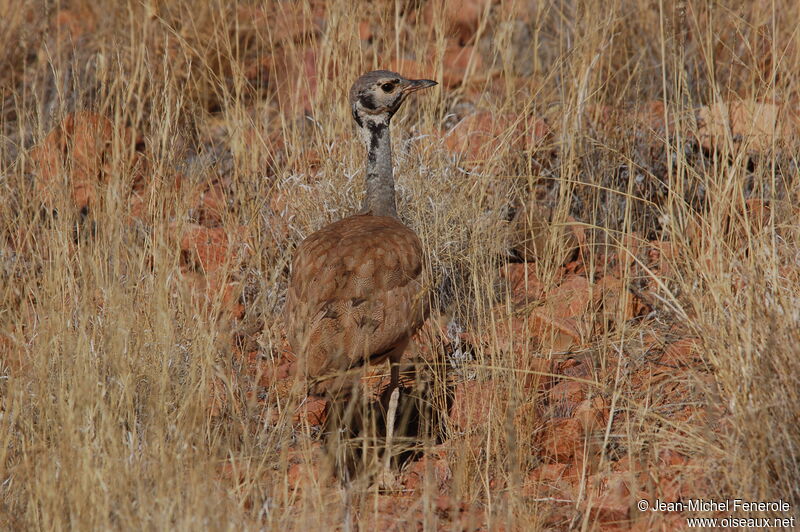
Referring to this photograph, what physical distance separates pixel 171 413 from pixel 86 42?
4.24 meters

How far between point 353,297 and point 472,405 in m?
0.64

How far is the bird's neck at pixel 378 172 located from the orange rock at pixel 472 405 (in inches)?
38.7

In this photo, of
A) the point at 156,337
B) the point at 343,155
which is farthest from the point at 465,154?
the point at 156,337

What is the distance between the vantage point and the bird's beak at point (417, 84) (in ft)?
15.7

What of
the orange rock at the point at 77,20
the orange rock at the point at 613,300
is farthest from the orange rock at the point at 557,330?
the orange rock at the point at 77,20

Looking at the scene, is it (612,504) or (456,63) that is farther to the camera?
(456,63)

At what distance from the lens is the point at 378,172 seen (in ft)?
15.7

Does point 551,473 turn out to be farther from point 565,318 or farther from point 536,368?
point 565,318

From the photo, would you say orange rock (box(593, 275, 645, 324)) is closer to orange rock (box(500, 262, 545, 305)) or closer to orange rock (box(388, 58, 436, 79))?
orange rock (box(500, 262, 545, 305))

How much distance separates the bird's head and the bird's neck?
4cm

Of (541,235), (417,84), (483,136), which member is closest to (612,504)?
(541,235)

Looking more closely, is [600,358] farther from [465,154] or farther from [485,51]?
[485,51]

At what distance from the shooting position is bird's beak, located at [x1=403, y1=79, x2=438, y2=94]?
4773mm

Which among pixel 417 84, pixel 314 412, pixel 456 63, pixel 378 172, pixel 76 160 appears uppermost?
Answer: pixel 417 84
